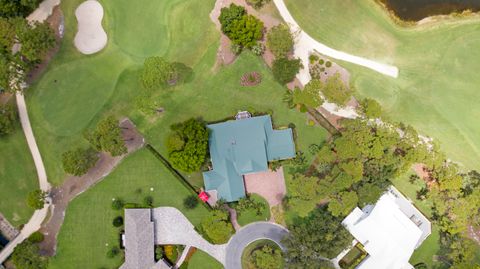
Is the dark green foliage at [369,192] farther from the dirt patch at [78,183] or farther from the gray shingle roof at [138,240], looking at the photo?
the dirt patch at [78,183]

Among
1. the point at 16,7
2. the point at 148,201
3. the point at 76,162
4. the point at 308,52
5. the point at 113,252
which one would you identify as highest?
the point at 16,7

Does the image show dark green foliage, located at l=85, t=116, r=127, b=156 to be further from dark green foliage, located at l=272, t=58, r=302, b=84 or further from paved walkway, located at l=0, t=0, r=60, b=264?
dark green foliage, located at l=272, t=58, r=302, b=84

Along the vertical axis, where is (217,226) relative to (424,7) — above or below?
below

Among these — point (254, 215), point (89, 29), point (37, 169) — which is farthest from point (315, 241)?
point (89, 29)

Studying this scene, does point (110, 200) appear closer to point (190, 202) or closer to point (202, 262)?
point (190, 202)

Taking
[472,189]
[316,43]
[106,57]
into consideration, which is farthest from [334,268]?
[106,57]

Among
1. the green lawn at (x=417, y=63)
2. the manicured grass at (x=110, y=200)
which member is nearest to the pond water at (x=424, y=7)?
the green lawn at (x=417, y=63)
